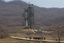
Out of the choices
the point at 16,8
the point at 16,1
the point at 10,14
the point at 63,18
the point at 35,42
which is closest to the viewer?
the point at 35,42

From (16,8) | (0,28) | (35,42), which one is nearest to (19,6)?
(16,8)

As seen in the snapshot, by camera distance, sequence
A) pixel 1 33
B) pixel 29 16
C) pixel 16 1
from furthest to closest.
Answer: pixel 16 1 → pixel 29 16 → pixel 1 33

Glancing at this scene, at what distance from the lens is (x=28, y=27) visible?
60625mm

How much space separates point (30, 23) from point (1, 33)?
17537 millimetres

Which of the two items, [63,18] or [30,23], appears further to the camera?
[63,18]

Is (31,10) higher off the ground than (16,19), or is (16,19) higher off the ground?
(31,10)

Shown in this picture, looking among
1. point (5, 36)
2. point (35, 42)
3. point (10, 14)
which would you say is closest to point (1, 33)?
point (5, 36)

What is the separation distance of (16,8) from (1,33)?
11108cm

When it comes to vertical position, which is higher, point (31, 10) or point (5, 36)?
point (31, 10)

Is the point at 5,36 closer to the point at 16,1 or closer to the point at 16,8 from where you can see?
the point at 16,8

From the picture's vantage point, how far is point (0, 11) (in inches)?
5369

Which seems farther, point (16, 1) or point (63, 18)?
point (16, 1)

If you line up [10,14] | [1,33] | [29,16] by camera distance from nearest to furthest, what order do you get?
[1,33] → [29,16] → [10,14]

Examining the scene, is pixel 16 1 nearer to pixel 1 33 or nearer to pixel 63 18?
pixel 63 18
